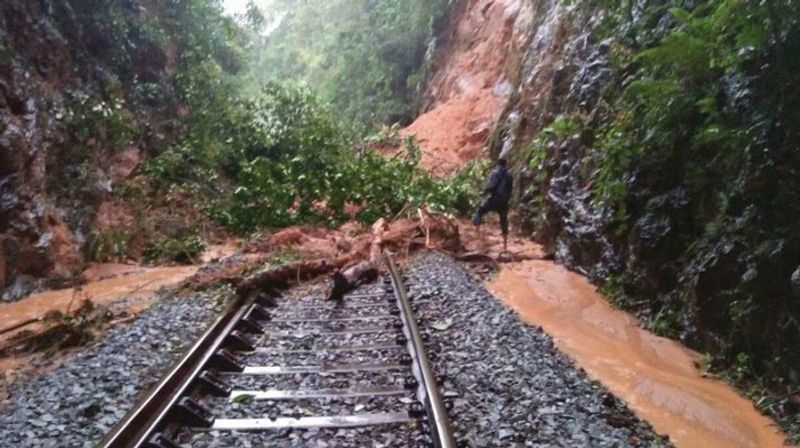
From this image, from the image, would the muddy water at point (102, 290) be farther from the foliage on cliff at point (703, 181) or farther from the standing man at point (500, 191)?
the foliage on cliff at point (703, 181)

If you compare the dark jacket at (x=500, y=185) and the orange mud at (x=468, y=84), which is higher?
the orange mud at (x=468, y=84)

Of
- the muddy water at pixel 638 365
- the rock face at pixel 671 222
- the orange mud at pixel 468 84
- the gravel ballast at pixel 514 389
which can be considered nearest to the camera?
the gravel ballast at pixel 514 389

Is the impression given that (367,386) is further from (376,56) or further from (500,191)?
(376,56)

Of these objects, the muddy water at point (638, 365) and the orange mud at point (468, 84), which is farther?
the orange mud at point (468, 84)

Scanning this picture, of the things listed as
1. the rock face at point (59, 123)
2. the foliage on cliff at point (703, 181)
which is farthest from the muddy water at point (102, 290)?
the foliage on cliff at point (703, 181)

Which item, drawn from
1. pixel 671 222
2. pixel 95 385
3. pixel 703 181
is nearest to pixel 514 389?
pixel 95 385

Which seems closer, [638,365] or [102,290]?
[638,365]

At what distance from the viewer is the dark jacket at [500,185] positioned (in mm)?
11500

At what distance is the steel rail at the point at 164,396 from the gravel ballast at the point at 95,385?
24 centimetres

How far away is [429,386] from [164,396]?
1.85 meters

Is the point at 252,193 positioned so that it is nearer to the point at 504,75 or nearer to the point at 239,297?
the point at 239,297

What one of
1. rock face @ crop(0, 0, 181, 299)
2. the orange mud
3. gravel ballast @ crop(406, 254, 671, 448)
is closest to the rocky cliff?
rock face @ crop(0, 0, 181, 299)

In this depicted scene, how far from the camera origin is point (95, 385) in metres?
4.83

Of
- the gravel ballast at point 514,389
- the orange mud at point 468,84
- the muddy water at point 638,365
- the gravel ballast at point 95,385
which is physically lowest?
the muddy water at point 638,365
